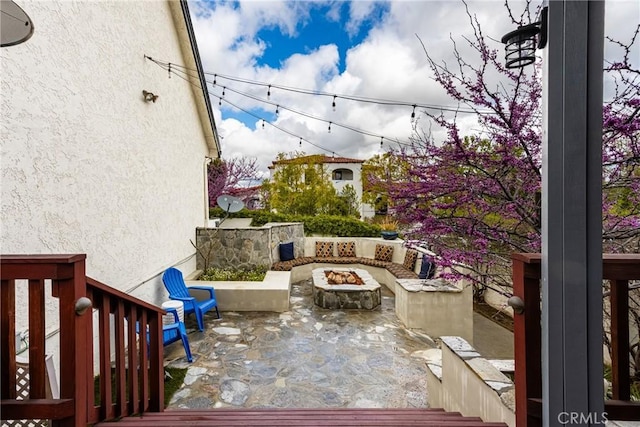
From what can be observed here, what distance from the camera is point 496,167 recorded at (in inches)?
104

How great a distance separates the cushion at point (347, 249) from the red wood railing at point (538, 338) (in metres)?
8.15

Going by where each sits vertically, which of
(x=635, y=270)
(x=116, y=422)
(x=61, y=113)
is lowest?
(x=116, y=422)

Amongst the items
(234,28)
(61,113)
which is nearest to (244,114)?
(234,28)

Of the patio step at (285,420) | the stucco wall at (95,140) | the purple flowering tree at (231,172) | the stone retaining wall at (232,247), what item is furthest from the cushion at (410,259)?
the purple flowering tree at (231,172)

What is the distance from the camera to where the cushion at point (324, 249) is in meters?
9.56

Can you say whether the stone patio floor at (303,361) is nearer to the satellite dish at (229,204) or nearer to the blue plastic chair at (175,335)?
the blue plastic chair at (175,335)

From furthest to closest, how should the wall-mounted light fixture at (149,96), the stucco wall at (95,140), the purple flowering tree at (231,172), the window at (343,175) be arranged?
the window at (343,175) < the purple flowering tree at (231,172) < the wall-mounted light fixture at (149,96) < the stucco wall at (95,140)

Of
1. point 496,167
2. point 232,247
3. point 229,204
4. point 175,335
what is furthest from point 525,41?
point 229,204

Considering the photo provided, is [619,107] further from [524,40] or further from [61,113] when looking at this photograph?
[61,113]

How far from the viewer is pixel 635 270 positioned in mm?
1312

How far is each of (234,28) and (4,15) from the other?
2.80 m

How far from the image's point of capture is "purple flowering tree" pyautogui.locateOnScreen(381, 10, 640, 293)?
88.0 inches

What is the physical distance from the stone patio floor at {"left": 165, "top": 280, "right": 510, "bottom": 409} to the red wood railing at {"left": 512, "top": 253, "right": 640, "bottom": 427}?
208 cm
